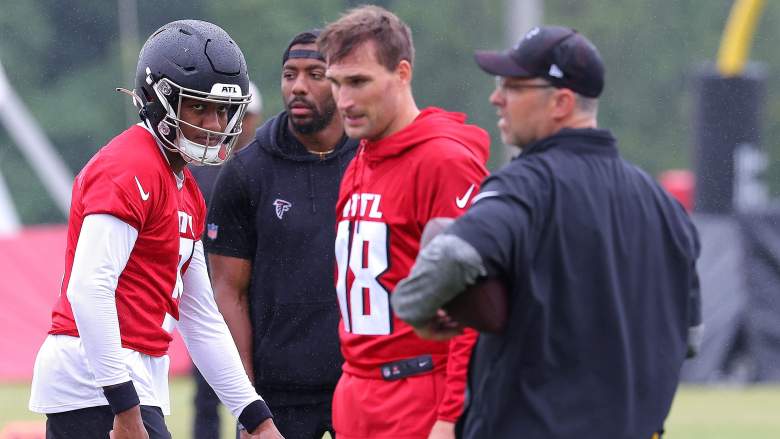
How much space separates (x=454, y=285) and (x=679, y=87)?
120ft

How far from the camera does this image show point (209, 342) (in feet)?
17.5

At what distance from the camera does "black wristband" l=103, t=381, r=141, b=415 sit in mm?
4527

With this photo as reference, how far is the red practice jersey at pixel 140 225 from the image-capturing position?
456 centimetres

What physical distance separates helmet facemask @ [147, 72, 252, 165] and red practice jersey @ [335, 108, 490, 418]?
500mm

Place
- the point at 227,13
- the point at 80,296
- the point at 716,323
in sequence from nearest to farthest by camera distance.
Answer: the point at 80,296 → the point at 716,323 → the point at 227,13

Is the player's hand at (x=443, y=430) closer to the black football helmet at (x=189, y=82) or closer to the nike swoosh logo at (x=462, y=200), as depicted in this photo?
the nike swoosh logo at (x=462, y=200)

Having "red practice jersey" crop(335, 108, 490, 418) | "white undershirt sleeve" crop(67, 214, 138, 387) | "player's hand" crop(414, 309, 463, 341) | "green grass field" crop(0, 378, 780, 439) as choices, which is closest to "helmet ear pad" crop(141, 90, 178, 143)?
"white undershirt sleeve" crop(67, 214, 138, 387)

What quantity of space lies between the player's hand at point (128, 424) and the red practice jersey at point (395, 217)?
805 millimetres

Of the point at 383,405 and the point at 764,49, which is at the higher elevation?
the point at 383,405

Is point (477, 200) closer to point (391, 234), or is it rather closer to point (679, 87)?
point (391, 234)

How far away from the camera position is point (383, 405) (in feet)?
16.1

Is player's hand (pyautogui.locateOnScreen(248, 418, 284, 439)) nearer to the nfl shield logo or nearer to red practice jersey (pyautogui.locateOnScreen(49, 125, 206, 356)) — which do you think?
red practice jersey (pyautogui.locateOnScreen(49, 125, 206, 356))

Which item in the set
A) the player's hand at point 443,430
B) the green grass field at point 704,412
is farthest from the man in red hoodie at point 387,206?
the green grass field at point 704,412

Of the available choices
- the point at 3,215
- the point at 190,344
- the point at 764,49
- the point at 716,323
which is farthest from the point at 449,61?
the point at 190,344
